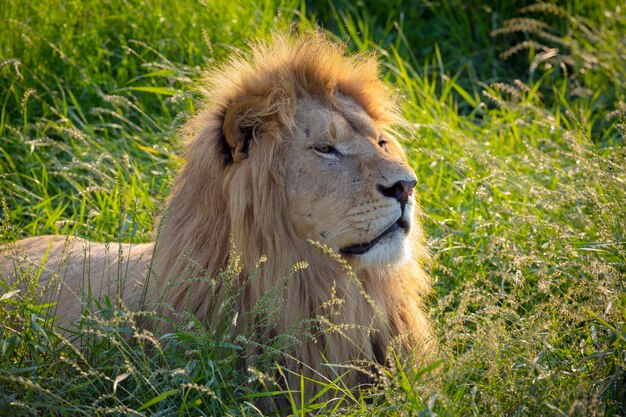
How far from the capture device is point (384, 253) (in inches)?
119

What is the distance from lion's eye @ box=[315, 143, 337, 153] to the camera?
10.3ft

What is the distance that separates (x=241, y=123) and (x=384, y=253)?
685mm

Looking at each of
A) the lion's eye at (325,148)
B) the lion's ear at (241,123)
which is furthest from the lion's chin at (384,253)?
the lion's ear at (241,123)

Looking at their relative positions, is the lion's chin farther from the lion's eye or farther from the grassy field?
the lion's eye

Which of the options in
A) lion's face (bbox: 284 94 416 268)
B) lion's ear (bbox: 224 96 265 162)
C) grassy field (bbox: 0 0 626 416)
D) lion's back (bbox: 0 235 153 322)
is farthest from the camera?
lion's back (bbox: 0 235 153 322)

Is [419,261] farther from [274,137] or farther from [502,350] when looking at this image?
[274,137]

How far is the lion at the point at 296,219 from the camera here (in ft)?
9.95

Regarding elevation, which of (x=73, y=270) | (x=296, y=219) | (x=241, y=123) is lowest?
(x=73, y=270)

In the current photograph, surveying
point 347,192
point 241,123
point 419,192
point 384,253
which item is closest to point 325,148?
point 347,192

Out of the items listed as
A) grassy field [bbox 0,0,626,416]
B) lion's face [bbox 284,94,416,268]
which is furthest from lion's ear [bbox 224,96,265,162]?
grassy field [bbox 0,0,626,416]

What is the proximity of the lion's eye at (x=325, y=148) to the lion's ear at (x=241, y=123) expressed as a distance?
0.23m

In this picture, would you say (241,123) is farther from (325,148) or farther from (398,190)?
(398,190)

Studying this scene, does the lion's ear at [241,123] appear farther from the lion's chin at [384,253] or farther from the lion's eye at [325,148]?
the lion's chin at [384,253]

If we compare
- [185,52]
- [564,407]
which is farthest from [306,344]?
[185,52]
